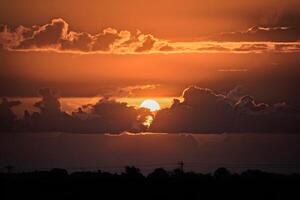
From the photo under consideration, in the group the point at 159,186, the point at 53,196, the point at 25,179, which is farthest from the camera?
the point at 25,179

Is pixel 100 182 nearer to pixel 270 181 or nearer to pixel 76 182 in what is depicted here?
pixel 76 182

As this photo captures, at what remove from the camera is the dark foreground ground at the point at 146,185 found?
144m

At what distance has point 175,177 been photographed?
170 metres

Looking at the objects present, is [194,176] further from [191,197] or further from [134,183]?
[191,197]

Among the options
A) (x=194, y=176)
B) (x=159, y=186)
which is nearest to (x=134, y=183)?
(x=159, y=186)

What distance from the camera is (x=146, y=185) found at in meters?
156

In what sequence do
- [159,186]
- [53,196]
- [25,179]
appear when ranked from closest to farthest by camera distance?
[53,196]
[159,186]
[25,179]

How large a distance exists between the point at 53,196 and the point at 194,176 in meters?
37.9

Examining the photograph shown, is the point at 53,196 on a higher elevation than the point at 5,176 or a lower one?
lower

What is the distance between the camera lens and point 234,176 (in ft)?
575

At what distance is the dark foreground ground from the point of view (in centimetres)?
14438

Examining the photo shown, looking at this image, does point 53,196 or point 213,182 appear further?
point 213,182

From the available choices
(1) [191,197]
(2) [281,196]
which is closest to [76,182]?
(1) [191,197]

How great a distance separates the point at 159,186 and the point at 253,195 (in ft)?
56.6
